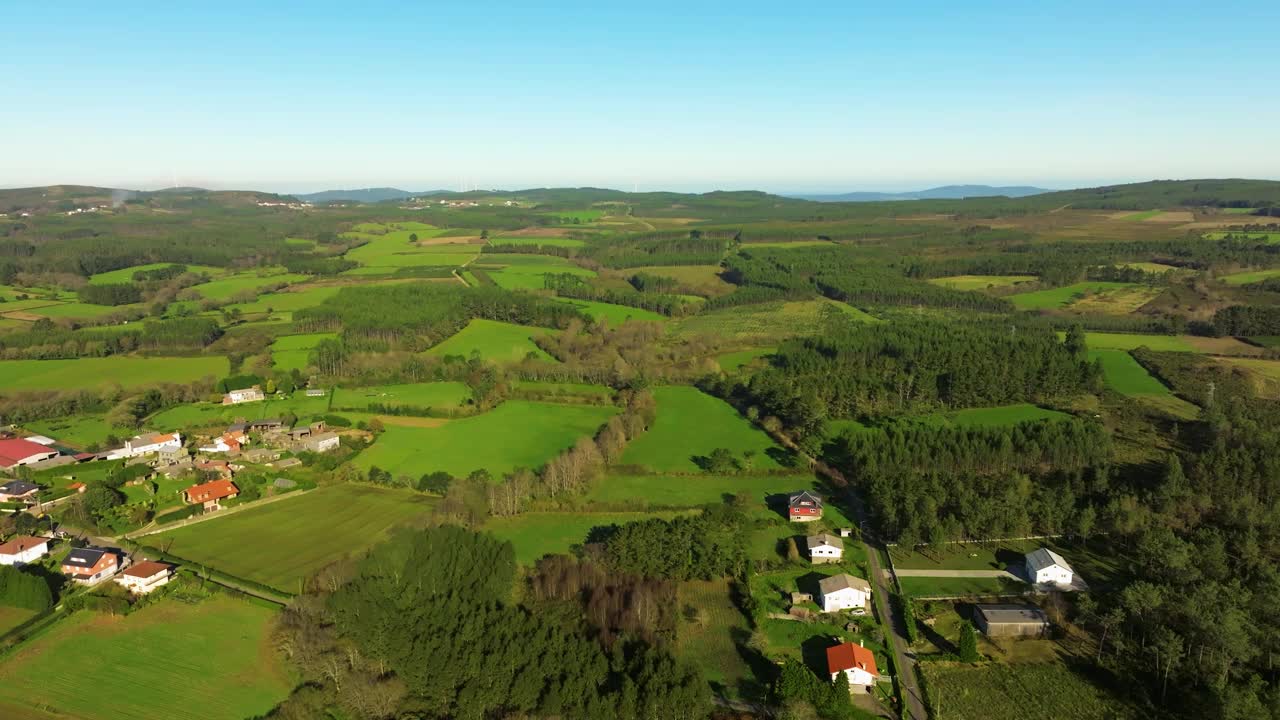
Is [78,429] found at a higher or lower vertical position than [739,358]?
lower

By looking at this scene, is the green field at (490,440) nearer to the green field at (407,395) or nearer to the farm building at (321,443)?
the farm building at (321,443)

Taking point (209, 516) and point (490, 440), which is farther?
point (490, 440)

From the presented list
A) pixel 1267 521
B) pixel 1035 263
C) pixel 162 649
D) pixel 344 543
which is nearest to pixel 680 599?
pixel 344 543

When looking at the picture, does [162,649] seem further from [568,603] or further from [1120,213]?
[1120,213]

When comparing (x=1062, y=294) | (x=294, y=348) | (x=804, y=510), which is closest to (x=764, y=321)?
(x=1062, y=294)

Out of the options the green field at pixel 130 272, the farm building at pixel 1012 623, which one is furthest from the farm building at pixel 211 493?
the green field at pixel 130 272

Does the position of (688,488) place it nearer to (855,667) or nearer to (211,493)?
(855,667)

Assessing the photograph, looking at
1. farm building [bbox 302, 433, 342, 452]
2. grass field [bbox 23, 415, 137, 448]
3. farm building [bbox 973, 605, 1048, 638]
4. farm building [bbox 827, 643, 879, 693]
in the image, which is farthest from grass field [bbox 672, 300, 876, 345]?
grass field [bbox 23, 415, 137, 448]
